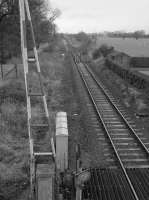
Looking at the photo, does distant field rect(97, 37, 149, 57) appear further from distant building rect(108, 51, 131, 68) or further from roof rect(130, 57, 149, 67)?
roof rect(130, 57, 149, 67)

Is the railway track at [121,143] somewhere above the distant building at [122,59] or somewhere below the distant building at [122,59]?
below

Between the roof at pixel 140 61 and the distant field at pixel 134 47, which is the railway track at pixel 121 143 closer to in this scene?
the roof at pixel 140 61

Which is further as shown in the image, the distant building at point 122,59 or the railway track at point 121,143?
the distant building at point 122,59

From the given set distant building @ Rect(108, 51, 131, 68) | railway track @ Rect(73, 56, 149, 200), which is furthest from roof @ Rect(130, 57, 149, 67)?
railway track @ Rect(73, 56, 149, 200)

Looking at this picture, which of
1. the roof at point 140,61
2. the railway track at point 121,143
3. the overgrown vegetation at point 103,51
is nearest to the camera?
the railway track at point 121,143

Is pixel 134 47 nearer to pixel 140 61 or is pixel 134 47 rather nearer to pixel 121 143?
pixel 140 61

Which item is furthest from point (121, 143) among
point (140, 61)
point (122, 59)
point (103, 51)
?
point (103, 51)

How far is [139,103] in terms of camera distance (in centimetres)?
1898

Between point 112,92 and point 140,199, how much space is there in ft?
49.4

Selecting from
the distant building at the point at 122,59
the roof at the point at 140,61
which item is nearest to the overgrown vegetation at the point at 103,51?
the distant building at the point at 122,59

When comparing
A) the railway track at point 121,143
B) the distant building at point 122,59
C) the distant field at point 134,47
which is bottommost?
the railway track at point 121,143

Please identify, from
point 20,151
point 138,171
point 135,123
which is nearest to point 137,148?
point 138,171

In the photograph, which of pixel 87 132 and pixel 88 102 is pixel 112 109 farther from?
pixel 87 132

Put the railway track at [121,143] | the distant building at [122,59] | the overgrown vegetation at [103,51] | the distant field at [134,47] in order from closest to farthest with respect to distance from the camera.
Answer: the railway track at [121,143] → the distant building at [122,59] → the distant field at [134,47] → the overgrown vegetation at [103,51]
